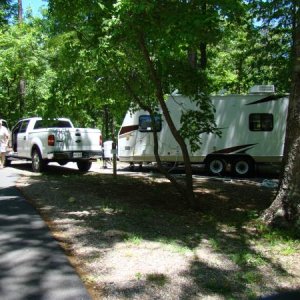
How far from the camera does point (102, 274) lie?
4.69 m

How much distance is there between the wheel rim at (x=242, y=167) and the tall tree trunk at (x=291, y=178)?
8016 millimetres

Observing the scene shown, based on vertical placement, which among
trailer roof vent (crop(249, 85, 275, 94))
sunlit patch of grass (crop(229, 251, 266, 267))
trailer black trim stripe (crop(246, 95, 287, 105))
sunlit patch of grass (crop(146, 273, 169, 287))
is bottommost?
sunlit patch of grass (crop(229, 251, 266, 267))

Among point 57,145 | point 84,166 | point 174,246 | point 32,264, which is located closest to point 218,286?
point 174,246

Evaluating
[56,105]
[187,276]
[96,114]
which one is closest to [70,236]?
[187,276]

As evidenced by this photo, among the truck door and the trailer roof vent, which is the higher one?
the trailer roof vent

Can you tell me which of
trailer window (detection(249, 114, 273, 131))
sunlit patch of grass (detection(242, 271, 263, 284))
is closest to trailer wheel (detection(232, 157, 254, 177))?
trailer window (detection(249, 114, 273, 131))

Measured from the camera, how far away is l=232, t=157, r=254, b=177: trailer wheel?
15.6 meters

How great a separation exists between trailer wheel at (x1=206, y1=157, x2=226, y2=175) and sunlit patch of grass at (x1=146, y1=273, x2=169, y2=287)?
11197mm

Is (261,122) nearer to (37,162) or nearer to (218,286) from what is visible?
(37,162)

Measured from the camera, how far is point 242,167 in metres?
15.7

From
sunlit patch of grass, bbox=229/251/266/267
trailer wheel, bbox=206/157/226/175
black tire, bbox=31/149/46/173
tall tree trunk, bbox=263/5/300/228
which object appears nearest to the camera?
sunlit patch of grass, bbox=229/251/266/267

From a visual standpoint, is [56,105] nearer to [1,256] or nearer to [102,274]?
[1,256]

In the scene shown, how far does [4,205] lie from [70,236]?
243cm

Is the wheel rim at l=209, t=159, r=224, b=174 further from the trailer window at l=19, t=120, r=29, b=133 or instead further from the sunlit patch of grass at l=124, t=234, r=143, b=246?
the sunlit patch of grass at l=124, t=234, r=143, b=246
